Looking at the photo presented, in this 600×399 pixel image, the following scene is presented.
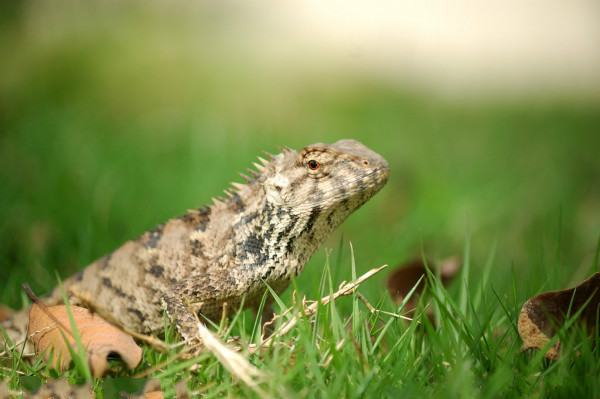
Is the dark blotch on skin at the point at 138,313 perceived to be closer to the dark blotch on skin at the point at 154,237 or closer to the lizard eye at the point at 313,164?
the dark blotch on skin at the point at 154,237

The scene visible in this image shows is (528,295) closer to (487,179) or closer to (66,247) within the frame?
(66,247)

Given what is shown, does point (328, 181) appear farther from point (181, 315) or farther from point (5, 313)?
point (5, 313)

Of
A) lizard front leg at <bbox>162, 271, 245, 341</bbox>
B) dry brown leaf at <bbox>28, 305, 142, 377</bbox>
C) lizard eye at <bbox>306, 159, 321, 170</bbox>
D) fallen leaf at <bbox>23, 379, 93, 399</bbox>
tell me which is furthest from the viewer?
lizard eye at <bbox>306, 159, 321, 170</bbox>

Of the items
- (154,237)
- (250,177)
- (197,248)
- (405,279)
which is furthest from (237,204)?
(405,279)

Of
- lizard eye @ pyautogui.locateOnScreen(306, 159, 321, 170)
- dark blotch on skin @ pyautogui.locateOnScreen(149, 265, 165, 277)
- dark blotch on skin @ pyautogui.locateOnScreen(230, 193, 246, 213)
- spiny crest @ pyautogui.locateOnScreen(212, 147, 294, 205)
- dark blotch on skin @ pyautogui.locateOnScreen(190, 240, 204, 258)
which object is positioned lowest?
dark blotch on skin @ pyautogui.locateOnScreen(149, 265, 165, 277)

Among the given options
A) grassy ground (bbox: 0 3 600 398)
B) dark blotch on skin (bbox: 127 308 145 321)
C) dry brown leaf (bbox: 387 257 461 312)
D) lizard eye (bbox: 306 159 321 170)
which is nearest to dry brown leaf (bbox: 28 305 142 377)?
grassy ground (bbox: 0 3 600 398)

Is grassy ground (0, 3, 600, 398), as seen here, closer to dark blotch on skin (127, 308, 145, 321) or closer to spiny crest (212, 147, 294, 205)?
dark blotch on skin (127, 308, 145, 321)
